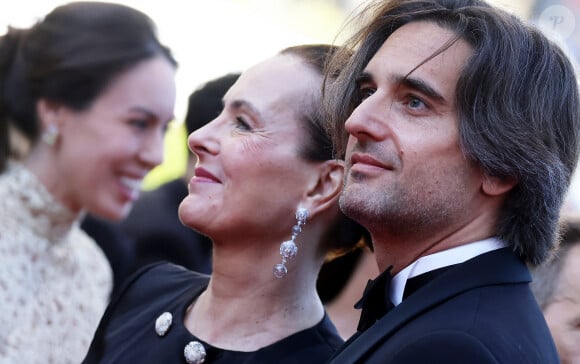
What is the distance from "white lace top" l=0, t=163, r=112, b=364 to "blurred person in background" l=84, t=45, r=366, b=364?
704 mm

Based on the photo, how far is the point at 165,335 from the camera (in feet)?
9.37

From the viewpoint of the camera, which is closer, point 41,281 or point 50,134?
point 41,281

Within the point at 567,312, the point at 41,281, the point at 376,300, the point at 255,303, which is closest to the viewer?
the point at 376,300

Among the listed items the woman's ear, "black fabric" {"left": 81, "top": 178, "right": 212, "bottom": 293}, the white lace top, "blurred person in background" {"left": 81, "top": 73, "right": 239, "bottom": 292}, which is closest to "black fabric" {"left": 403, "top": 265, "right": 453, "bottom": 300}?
the white lace top

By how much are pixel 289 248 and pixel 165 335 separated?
0.49 m

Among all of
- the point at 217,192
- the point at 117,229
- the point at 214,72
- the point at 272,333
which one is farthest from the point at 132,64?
the point at 214,72

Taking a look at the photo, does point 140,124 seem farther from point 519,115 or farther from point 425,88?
point 519,115

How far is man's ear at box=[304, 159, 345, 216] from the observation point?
2770 mm

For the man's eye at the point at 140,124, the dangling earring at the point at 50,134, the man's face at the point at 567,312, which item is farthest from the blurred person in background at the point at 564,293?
the dangling earring at the point at 50,134

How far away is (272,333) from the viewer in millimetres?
2707

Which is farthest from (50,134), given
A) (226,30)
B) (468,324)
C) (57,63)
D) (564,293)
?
(226,30)

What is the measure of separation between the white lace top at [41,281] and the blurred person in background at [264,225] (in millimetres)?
704

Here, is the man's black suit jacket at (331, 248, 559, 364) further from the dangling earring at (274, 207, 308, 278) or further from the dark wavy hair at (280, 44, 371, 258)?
the dark wavy hair at (280, 44, 371, 258)

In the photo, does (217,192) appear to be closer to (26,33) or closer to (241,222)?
(241,222)
